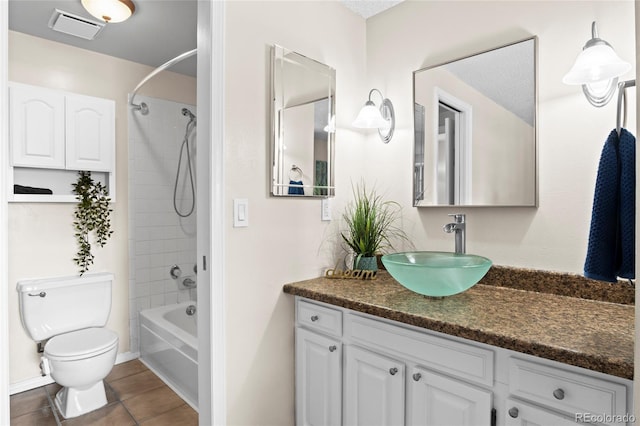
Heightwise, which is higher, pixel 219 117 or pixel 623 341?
pixel 219 117

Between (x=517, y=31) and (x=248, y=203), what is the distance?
1429mm

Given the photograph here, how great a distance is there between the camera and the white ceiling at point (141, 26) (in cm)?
218

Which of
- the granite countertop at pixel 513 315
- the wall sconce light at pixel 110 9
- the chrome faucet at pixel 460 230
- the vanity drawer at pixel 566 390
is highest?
the wall sconce light at pixel 110 9

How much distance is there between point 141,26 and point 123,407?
2427 mm

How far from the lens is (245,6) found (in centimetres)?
166

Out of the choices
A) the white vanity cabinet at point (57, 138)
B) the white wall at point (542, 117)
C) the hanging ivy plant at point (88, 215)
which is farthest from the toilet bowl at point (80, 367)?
the white wall at point (542, 117)

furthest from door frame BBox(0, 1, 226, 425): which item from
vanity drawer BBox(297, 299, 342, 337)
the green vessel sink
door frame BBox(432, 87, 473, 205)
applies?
door frame BBox(432, 87, 473, 205)

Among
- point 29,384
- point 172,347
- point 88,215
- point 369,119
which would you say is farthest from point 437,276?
point 29,384

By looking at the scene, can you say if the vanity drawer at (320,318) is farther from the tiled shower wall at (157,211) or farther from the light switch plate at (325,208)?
the tiled shower wall at (157,211)

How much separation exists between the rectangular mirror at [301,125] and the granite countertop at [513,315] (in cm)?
50

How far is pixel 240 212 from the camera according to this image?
163cm

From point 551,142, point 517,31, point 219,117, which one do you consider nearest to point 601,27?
point 517,31

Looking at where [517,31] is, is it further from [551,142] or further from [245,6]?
[245,6]

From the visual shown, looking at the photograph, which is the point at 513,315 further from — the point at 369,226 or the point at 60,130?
the point at 60,130
